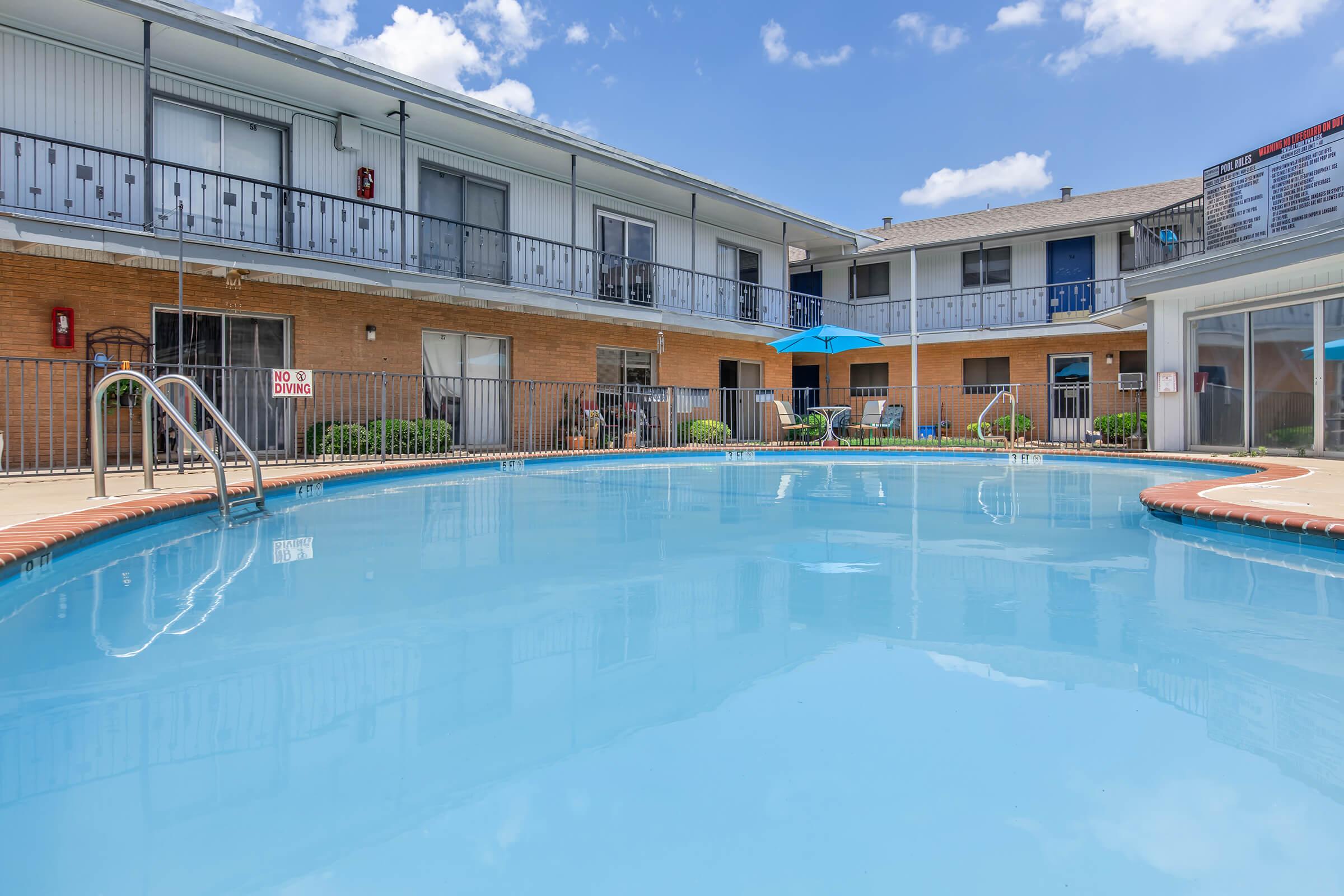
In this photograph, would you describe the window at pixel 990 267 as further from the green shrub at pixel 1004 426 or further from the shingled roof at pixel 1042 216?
the green shrub at pixel 1004 426

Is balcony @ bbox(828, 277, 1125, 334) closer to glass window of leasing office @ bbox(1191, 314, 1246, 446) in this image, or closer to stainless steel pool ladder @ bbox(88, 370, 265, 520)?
glass window of leasing office @ bbox(1191, 314, 1246, 446)

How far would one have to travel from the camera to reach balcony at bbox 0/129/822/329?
9.16 meters

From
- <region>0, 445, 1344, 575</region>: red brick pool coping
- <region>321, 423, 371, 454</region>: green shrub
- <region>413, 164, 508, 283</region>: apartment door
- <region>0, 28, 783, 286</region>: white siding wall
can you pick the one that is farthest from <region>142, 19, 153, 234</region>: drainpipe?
<region>413, 164, 508, 283</region>: apartment door

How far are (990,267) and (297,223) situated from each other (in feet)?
55.4

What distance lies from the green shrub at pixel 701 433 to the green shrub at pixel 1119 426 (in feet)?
27.1

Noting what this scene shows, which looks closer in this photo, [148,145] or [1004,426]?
[148,145]

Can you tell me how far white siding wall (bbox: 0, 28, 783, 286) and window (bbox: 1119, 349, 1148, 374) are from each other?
11173 mm

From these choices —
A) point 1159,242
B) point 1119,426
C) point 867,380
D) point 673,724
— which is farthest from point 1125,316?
→ point 673,724

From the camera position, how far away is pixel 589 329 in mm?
15828

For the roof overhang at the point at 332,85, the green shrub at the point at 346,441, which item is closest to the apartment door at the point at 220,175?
the roof overhang at the point at 332,85

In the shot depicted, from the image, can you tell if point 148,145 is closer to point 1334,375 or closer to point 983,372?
point 1334,375

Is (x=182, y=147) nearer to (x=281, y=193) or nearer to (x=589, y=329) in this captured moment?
(x=281, y=193)

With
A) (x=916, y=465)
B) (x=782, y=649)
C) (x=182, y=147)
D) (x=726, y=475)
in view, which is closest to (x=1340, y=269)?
(x=916, y=465)

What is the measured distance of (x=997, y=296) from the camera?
66.1 ft
